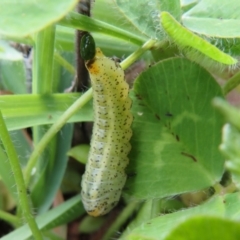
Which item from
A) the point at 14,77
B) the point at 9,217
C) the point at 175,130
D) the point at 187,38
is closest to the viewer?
the point at 187,38

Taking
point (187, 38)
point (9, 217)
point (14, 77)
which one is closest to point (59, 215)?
point (9, 217)

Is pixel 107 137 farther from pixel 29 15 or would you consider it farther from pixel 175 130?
pixel 29 15

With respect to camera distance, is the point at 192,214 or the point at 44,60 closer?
the point at 192,214

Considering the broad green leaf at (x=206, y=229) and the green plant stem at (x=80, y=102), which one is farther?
the green plant stem at (x=80, y=102)

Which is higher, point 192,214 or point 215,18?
point 215,18

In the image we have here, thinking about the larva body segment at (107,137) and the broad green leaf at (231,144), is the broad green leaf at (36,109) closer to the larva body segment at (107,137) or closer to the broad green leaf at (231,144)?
the larva body segment at (107,137)

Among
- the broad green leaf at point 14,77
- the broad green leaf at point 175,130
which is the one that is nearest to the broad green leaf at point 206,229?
the broad green leaf at point 175,130
